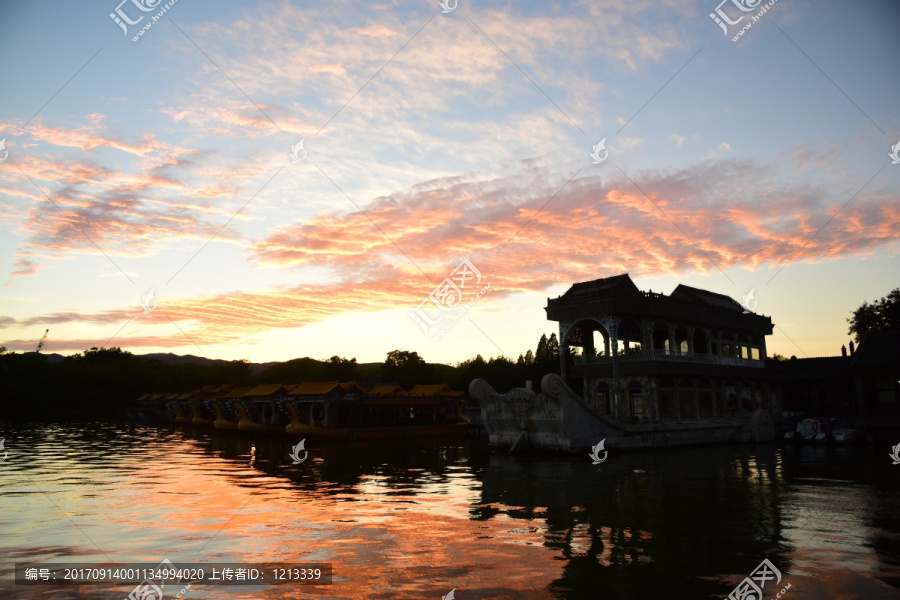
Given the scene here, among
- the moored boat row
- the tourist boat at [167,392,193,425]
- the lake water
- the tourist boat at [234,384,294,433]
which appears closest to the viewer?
the lake water

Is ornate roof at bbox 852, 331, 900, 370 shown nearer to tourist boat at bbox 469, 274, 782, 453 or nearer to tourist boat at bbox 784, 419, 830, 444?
tourist boat at bbox 784, 419, 830, 444

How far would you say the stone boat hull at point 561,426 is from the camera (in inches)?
1344

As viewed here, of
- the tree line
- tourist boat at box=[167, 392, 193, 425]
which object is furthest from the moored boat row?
the tree line

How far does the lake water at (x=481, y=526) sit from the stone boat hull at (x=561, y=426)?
3.82m

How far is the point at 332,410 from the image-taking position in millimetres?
60188

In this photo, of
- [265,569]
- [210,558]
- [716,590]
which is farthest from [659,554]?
[210,558]

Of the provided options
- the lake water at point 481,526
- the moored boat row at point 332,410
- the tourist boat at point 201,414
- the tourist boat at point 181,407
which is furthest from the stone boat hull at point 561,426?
the tourist boat at point 181,407

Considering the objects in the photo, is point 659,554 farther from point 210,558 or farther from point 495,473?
point 495,473

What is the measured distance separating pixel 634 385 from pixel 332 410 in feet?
105

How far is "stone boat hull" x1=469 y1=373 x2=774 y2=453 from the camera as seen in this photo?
34125 millimetres

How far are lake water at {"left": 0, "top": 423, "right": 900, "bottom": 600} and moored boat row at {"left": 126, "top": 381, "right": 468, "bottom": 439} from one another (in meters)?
21.6

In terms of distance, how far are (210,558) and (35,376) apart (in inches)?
A: 4359

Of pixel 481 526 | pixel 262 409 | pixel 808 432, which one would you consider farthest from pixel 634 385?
pixel 262 409

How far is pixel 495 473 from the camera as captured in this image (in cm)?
2800
